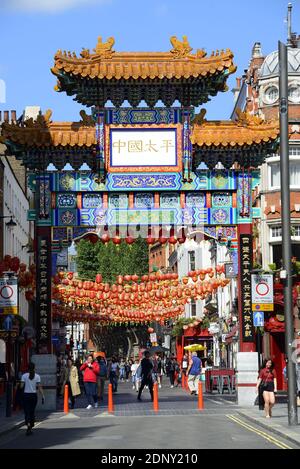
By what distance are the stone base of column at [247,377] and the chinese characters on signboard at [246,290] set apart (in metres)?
0.61

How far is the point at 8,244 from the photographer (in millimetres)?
61344

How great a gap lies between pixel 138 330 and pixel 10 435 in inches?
2918

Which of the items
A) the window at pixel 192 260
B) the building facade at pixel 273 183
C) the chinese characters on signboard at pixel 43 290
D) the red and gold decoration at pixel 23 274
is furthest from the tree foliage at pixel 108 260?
the chinese characters on signboard at pixel 43 290

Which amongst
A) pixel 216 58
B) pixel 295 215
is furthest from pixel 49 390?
pixel 295 215

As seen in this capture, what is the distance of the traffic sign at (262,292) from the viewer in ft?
107

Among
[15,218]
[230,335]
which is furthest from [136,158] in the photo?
[230,335]

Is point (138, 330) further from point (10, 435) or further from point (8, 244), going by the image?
point (10, 435)

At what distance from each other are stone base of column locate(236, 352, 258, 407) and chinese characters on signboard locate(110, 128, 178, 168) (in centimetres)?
678

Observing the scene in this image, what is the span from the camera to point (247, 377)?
34656 mm

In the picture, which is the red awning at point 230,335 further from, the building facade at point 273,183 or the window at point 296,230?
the window at point 296,230

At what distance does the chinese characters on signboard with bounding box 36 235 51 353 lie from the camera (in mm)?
34500

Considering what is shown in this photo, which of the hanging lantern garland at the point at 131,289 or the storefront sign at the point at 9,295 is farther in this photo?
the hanging lantern garland at the point at 131,289

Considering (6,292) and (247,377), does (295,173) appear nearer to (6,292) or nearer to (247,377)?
(247,377)

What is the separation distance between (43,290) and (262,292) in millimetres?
7227
